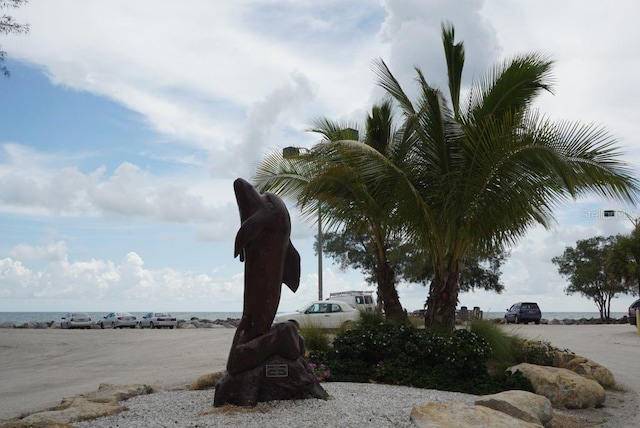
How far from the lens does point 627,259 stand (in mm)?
30094

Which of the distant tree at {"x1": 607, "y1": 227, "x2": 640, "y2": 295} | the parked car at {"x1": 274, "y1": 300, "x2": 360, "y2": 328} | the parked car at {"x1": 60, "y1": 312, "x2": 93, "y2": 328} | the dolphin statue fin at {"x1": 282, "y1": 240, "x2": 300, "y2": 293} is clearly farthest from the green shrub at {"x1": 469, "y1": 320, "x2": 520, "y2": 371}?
the parked car at {"x1": 60, "y1": 312, "x2": 93, "y2": 328}

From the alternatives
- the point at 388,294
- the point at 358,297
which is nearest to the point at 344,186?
the point at 388,294

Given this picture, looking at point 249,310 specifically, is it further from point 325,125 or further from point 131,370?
point 325,125

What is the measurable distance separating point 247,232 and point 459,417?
10.9ft

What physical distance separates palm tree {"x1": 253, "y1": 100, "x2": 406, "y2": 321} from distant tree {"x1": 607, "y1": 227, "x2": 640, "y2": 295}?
18166 mm

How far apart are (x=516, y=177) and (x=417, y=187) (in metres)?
2.25

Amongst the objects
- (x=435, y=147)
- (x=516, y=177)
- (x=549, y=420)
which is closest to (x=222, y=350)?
(x=435, y=147)

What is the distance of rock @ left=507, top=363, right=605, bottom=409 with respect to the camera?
10320mm

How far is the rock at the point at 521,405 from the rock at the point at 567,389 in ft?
6.01

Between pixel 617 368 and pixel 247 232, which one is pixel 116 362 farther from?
pixel 617 368

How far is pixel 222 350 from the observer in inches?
740

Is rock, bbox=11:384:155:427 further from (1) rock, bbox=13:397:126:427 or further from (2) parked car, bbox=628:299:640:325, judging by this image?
Result: (2) parked car, bbox=628:299:640:325

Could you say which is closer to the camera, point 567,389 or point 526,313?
point 567,389

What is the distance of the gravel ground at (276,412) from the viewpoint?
7074 millimetres
